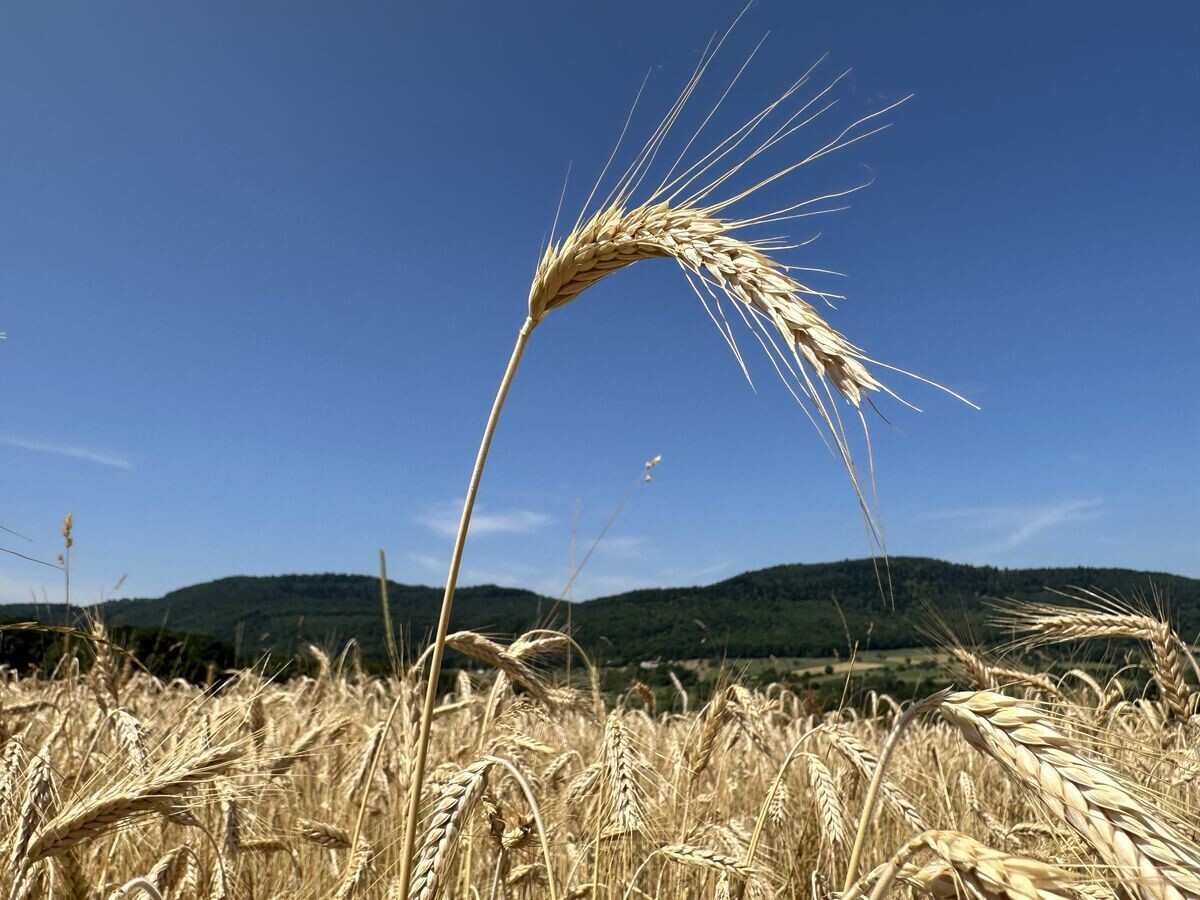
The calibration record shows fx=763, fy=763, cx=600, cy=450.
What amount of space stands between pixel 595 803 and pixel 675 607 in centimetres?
5295

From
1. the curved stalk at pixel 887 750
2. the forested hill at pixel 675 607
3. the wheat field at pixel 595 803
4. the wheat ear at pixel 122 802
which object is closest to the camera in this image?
the wheat field at pixel 595 803

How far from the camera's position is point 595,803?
9.91 feet

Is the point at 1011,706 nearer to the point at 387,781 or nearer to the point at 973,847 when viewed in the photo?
the point at 973,847

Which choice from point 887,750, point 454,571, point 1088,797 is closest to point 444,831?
point 454,571

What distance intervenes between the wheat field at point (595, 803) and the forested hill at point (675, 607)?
19.3 meters

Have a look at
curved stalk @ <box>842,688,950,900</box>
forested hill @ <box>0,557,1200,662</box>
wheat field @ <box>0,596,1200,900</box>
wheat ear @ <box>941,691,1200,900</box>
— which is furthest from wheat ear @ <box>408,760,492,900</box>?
forested hill @ <box>0,557,1200,662</box>

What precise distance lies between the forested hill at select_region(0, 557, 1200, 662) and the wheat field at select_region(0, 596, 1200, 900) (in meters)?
19.3

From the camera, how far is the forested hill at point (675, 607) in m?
41.8

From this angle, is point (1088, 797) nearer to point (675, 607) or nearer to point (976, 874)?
point (976, 874)

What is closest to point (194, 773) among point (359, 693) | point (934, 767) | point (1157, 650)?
point (1157, 650)

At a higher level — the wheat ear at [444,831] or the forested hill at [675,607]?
the forested hill at [675,607]

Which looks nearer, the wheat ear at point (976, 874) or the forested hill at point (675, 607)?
the wheat ear at point (976, 874)

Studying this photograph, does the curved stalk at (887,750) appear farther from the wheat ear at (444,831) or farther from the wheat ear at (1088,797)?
the wheat ear at (444,831)

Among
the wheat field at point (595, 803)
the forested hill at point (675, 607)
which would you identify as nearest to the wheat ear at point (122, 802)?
the wheat field at point (595, 803)
